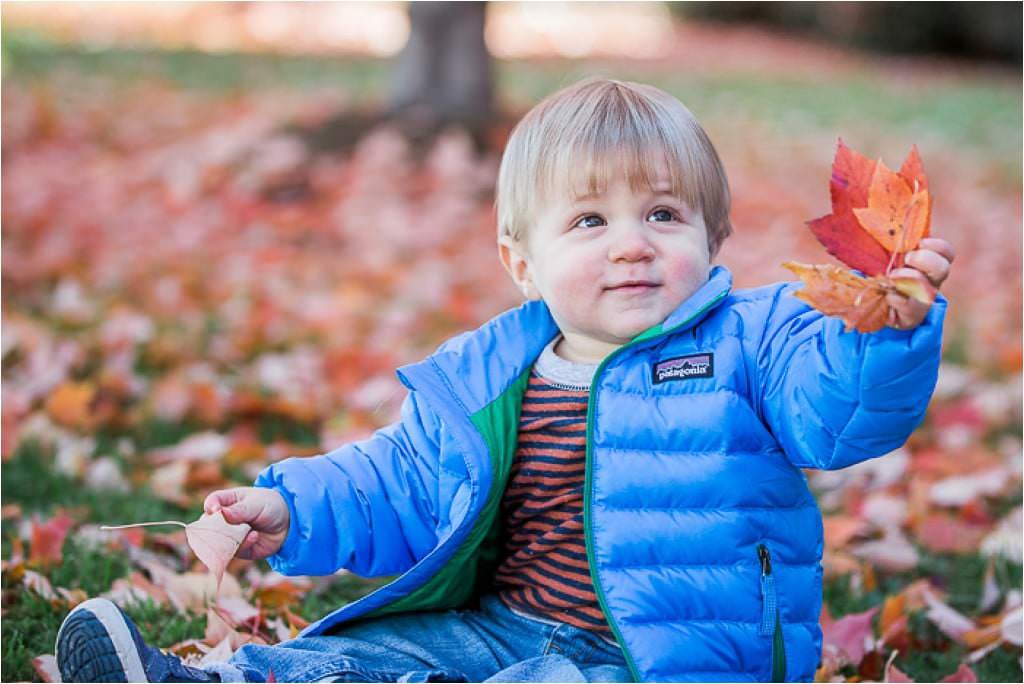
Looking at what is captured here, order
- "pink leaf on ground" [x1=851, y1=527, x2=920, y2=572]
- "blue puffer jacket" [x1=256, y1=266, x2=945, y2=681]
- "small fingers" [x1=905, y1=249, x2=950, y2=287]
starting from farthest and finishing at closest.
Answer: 1. "pink leaf on ground" [x1=851, y1=527, x2=920, y2=572]
2. "blue puffer jacket" [x1=256, y1=266, x2=945, y2=681]
3. "small fingers" [x1=905, y1=249, x2=950, y2=287]

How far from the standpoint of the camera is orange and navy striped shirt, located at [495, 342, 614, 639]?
2082 millimetres

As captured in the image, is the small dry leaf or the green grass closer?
the small dry leaf

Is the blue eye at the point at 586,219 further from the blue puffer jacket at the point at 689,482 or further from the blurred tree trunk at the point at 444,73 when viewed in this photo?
the blurred tree trunk at the point at 444,73

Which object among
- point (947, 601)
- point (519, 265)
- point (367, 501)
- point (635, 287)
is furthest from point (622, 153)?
point (947, 601)

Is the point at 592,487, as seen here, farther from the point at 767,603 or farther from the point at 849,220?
the point at 849,220

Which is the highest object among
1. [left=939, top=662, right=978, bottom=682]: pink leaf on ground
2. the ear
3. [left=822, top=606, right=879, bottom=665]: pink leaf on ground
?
the ear

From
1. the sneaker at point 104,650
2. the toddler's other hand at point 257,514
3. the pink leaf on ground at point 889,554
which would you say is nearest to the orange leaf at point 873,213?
the toddler's other hand at point 257,514

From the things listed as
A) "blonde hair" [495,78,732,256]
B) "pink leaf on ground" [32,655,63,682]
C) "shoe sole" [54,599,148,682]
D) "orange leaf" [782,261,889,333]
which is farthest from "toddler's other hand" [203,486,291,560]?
"orange leaf" [782,261,889,333]

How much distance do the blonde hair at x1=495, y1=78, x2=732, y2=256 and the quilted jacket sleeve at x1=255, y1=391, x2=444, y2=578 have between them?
46cm

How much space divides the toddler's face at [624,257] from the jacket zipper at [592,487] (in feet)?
0.13

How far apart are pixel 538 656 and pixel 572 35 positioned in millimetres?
14338

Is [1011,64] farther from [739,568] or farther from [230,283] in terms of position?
[739,568]

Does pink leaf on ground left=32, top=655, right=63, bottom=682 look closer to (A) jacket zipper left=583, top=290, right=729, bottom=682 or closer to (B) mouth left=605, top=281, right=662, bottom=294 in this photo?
(A) jacket zipper left=583, top=290, right=729, bottom=682

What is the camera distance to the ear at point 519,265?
2.30m
